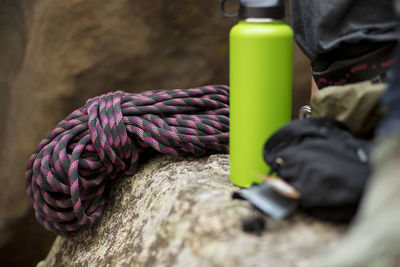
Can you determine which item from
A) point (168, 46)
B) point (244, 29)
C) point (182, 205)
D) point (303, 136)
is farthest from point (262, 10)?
point (168, 46)

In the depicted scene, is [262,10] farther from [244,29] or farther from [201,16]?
[201,16]

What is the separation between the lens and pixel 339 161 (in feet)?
1.99

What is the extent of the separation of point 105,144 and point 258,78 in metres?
0.35

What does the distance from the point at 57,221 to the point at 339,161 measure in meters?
0.62

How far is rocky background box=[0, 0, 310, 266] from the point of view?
5.72 feet

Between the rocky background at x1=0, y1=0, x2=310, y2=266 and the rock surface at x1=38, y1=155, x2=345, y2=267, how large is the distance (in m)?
0.76

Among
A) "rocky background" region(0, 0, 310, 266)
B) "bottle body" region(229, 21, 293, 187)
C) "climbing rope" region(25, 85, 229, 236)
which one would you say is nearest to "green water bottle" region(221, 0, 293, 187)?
"bottle body" region(229, 21, 293, 187)

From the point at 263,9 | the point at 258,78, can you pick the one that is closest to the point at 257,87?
the point at 258,78

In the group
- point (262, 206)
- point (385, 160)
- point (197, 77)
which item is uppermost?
point (385, 160)

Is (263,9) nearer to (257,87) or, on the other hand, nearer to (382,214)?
(257,87)

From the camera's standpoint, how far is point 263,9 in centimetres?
74

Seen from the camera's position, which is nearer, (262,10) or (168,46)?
(262,10)

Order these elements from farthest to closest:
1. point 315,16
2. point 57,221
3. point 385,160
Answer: point 57,221 < point 315,16 < point 385,160

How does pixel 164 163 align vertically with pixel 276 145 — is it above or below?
below
